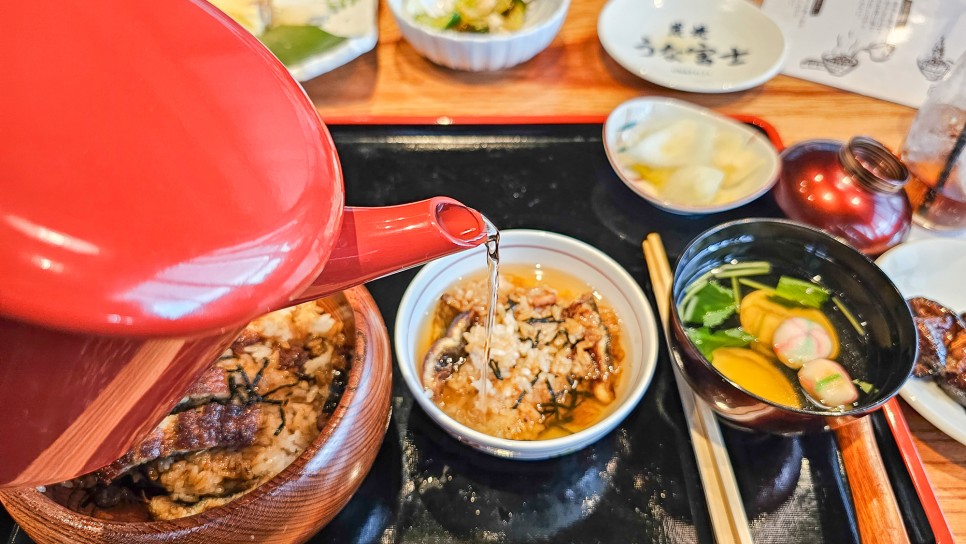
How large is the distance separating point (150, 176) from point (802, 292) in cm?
129

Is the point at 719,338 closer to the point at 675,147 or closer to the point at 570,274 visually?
the point at 570,274

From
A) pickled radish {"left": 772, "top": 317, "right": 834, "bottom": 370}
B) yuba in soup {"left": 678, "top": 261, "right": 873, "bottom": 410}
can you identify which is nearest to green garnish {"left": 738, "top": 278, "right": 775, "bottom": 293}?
yuba in soup {"left": 678, "top": 261, "right": 873, "bottom": 410}

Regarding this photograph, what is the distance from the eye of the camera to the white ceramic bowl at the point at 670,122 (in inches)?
59.4

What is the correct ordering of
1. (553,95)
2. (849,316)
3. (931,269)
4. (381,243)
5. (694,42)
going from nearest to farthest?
(381,243), (849,316), (931,269), (553,95), (694,42)

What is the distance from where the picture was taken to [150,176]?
48cm

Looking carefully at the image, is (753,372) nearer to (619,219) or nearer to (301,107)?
(619,219)

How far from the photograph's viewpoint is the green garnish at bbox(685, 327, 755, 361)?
125 centimetres

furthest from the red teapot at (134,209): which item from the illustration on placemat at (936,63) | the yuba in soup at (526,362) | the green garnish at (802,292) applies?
the illustration on placemat at (936,63)

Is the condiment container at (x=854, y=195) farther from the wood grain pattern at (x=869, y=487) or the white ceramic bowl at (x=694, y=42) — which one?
the wood grain pattern at (x=869, y=487)

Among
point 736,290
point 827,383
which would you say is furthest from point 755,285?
point 827,383

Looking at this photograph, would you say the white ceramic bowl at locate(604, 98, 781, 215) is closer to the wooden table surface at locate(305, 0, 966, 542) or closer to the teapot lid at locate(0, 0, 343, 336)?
the wooden table surface at locate(305, 0, 966, 542)

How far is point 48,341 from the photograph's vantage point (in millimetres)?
501

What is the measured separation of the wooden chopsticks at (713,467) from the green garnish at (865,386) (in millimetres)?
290

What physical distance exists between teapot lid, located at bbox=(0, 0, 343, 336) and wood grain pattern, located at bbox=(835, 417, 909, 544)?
3.34 ft
